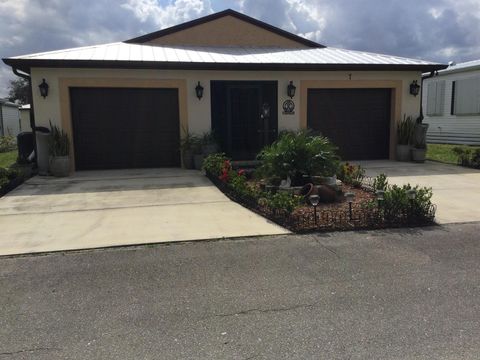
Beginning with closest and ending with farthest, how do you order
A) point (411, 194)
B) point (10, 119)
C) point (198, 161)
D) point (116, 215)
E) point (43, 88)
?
point (411, 194) → point (116, 215) → point (43, 88) → point (198, 161) → point (10, 119)

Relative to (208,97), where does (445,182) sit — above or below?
below

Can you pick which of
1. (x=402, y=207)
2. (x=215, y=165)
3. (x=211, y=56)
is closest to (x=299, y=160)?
(x=402, y=207)

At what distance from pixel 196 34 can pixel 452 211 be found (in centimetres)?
1091

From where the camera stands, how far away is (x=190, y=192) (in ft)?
29.0

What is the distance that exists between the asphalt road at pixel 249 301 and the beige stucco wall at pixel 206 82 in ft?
24.3

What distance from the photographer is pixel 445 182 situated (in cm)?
968

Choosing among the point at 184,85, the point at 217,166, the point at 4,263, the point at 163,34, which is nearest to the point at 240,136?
the point at 184,85

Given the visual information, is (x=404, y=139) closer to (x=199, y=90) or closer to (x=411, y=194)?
(x=199, y=90)

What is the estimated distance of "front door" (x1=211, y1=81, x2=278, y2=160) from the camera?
13.0 metres

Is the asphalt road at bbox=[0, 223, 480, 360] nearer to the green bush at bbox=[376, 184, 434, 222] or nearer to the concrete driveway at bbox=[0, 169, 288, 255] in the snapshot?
the concrete driveway at bbox=[0, 169, 288, 255]

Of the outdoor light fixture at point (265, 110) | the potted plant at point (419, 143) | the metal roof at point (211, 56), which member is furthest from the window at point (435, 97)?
the outdoor light fixture at point (265, 110)

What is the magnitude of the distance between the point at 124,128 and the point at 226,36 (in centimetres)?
540

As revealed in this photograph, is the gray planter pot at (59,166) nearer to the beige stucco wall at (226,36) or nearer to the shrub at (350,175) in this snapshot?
the beige stucco wall at (226,36)

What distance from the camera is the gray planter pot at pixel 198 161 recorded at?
11891 mm
